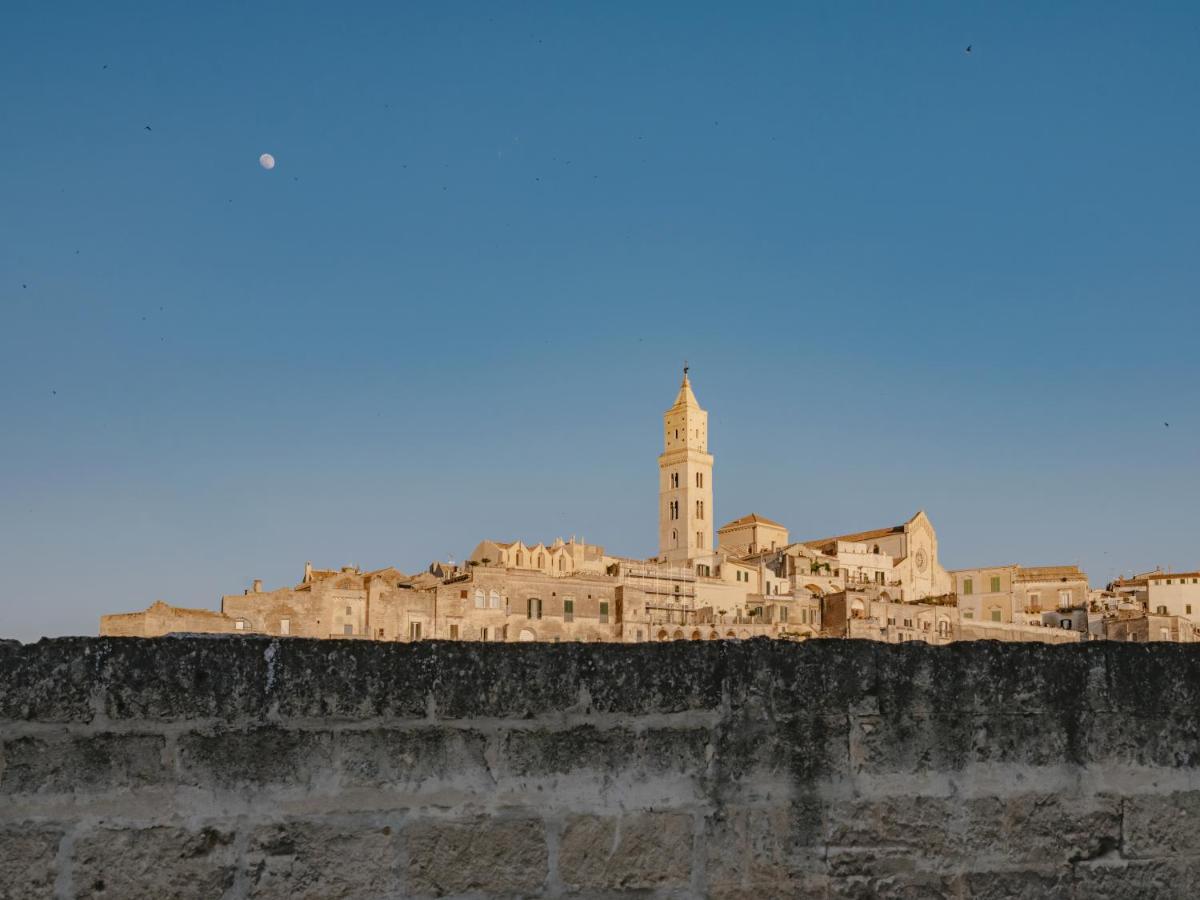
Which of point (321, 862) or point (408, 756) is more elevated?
point (408, 756)

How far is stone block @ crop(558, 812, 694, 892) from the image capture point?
382 centimetres

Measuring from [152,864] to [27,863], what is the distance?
0.35 m

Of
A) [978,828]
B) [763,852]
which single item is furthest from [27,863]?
[978,828]

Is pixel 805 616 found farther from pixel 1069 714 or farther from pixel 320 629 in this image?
pixel 1069 714

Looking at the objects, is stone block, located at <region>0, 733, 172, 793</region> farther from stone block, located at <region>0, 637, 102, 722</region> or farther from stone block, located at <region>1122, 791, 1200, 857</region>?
stone block, located at <region>1122, 791, 1200, 857</region>

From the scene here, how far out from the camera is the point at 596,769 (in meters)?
3.88

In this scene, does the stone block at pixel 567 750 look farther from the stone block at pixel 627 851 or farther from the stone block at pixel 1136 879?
the stone block at pixel 1136 879

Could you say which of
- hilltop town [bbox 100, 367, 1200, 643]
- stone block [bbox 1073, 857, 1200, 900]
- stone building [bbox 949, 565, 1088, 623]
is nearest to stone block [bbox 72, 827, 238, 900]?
stone block [bbox 1073, 857, 1200, 900]

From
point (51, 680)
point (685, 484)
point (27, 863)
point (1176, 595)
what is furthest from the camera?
point (685, 484)

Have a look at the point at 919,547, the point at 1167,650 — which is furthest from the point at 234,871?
the point at 919,547

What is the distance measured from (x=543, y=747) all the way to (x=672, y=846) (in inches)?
20.7

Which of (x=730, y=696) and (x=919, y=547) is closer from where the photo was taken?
(x=730, y=696)

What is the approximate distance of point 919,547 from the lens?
114750mm

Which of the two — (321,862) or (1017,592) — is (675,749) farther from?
(1017,592)
